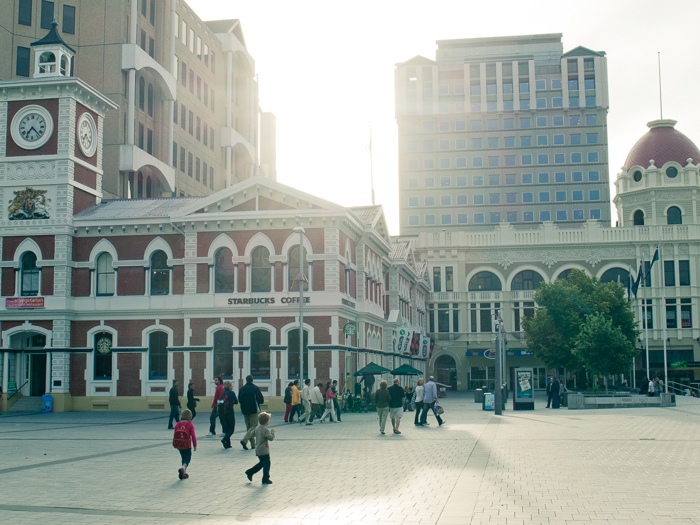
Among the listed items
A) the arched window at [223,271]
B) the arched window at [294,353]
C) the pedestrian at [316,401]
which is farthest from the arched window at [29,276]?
the pedestrian at [316,401]

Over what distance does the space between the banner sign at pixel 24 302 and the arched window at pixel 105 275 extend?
266cm

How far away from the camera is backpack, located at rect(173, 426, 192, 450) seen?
13875 millimetres

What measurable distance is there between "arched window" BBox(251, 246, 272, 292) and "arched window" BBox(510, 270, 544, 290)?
3812cm

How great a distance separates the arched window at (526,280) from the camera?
68875mm

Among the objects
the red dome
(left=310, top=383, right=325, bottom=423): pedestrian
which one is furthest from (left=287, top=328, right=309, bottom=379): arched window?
the red dome

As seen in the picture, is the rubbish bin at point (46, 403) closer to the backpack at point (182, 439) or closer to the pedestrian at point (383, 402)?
the pedestrian at point (383, 402)

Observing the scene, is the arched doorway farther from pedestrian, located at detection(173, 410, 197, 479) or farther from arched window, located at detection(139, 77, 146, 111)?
pedestrian, located at detection(173, 410, 197, 479)

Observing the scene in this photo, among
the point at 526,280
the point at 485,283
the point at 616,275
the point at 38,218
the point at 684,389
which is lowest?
the point at 684,389

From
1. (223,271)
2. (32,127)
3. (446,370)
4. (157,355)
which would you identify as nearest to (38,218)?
(32,127)

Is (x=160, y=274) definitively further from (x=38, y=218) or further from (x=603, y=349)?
(x=603, y=349)

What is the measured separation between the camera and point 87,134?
3825 cm

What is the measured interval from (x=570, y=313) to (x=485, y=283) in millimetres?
17504

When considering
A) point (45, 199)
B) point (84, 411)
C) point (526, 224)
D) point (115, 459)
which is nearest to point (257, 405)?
point (115, 459)

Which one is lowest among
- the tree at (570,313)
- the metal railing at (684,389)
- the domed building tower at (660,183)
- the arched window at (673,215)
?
the metal railing at (684,389)
